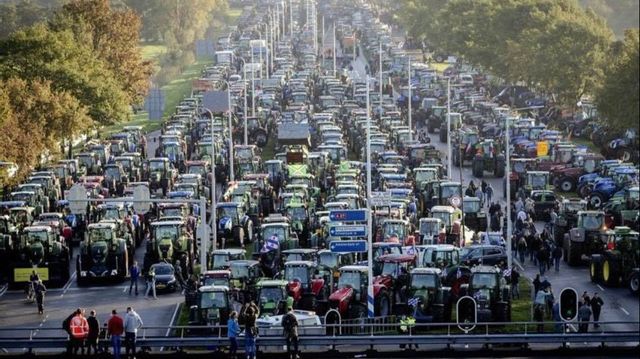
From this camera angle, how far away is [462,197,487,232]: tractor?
244 feet

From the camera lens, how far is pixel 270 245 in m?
65.9

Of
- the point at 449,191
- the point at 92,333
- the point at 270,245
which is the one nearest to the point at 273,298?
the point at 92,333

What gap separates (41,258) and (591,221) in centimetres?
1989

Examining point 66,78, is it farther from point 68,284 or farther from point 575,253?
point 575,253

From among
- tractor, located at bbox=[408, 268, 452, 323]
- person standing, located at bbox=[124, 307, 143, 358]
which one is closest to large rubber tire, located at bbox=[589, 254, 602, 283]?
tractor, located at bbox=[408, 268, 452, 323]

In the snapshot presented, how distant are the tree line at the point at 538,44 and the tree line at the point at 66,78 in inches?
1053

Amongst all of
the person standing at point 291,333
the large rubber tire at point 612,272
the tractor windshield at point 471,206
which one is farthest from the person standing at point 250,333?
the tractor windshield at point 471,206

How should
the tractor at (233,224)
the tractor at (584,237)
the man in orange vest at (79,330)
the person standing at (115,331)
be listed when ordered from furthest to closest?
the tractor at (233,224)
the tractor at (584,237)
the man in orange vest at (79,330)
the person standing at (115,331)

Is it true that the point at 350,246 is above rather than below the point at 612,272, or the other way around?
above

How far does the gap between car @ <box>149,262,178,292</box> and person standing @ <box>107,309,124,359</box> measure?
14.5 meters

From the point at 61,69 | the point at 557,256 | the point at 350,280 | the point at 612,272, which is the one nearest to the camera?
the point at 350,280

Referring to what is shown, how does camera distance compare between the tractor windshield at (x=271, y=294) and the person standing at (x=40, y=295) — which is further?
the person standing at (x=40, y=295)

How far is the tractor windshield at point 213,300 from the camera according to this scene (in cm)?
5397

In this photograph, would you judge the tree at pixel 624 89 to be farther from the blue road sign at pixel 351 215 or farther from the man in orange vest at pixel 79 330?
the man in orange vest at pixel 79 330
